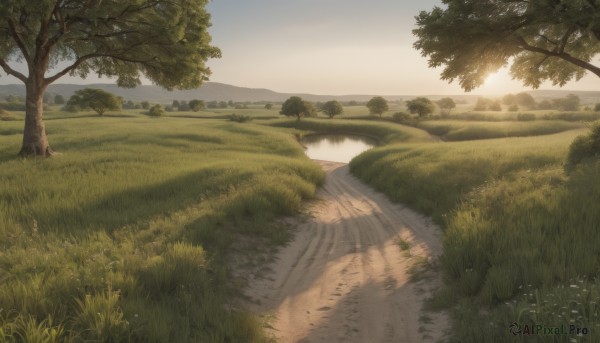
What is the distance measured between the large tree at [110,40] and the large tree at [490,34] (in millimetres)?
10870

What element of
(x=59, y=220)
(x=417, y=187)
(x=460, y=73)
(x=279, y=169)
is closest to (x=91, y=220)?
(x=59, y=220)

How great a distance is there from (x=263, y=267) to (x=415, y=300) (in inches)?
134

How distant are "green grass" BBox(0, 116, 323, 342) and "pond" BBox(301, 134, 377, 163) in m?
25.1

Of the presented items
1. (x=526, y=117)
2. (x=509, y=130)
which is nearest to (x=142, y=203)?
(x=509, y=130)

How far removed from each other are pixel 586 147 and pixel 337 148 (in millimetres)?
35463

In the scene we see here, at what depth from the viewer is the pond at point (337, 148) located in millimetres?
41188

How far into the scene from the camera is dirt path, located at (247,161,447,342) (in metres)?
5.44

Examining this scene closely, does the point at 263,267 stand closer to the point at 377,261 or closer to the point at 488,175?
the point at 377,261

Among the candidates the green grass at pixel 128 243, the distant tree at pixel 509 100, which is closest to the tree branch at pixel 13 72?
the green grass at pixel 128 243

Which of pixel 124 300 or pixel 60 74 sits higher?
pixel 60 74

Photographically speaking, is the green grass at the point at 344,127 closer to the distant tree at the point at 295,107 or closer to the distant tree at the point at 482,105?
the distant tree at the point at 295,107

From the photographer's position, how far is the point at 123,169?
14648 mm

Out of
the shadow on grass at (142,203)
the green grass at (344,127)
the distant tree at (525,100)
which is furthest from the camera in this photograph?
the distant tree at (525,100)

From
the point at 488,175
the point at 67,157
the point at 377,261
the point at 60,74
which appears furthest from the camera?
the point at 60,74
